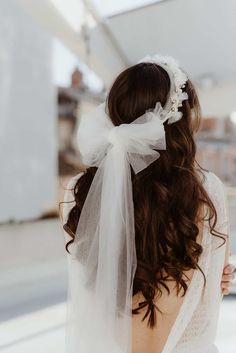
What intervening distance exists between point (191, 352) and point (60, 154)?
360cm

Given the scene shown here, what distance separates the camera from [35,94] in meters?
4.38

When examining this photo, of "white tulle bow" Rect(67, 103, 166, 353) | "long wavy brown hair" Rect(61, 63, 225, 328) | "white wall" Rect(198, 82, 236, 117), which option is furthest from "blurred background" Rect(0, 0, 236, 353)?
"long wavy brown hair" Rect(61, 63, 225, 328)

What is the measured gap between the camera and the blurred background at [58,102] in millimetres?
3027

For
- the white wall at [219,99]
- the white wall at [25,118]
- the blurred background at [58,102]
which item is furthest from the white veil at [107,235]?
the white wall at [25,118]

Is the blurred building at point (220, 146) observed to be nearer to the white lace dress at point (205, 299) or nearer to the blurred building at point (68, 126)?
the blurred building at point (68, 126)

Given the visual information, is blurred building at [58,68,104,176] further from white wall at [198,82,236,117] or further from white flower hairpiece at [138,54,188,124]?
white flower hairpiece at [138,54,188,124]

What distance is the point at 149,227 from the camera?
3.30ft

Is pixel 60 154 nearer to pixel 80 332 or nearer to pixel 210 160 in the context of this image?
pixel 210 160

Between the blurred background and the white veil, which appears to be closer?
the white veil

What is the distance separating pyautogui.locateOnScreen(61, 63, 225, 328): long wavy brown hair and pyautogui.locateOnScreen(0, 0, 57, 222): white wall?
126 inches

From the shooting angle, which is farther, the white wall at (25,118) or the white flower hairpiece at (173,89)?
the white wall at (25,118)

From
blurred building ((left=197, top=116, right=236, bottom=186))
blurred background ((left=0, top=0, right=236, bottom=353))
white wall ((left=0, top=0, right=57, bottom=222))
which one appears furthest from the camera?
white wall ((left=0, top=0, right=57, bottom=222))

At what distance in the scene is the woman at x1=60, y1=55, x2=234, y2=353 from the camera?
38.9 inches

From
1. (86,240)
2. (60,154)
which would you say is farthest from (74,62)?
(86,240)
